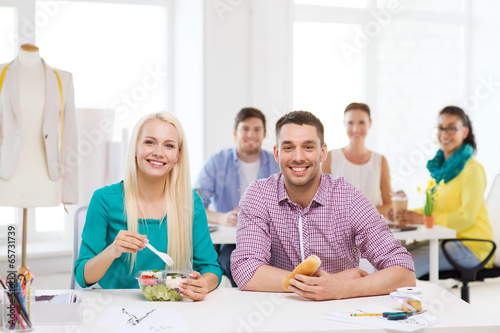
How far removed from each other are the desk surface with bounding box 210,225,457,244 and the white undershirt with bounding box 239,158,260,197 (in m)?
0.56

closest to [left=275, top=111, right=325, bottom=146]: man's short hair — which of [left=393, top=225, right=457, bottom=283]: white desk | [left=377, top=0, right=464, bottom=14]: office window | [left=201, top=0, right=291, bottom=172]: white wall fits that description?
[left=393, top=225, right=457, bottom=283]: white desk

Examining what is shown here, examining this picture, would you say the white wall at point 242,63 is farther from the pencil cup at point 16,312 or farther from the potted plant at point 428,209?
the pencil cup at point 16,312

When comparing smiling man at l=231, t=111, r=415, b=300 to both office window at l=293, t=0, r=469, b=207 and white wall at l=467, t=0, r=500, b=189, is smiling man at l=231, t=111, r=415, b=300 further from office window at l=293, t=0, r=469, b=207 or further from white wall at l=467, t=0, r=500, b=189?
white wall at l=467, t=0, r=500, b=189

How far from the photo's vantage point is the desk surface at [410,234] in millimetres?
3258

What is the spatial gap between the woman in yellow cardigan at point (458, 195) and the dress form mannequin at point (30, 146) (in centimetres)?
208

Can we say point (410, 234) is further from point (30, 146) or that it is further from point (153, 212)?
point (30, 146)

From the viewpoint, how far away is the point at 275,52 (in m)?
4.77

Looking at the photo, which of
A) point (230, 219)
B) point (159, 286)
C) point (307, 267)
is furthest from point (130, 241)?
point (230, 219)

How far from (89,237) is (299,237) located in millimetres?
777

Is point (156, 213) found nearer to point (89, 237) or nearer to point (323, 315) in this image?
point (89, 237)

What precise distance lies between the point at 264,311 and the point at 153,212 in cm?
64

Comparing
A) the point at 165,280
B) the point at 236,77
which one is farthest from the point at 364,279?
the point at 236,77

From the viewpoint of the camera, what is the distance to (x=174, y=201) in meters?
2.22

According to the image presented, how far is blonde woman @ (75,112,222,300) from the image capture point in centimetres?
216
